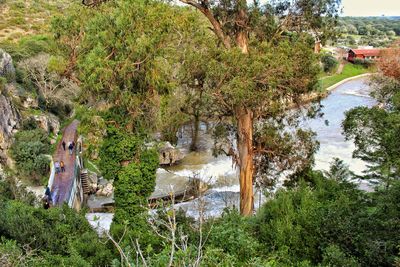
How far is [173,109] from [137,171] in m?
15.1

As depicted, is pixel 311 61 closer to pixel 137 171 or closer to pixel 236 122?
pixel 236 122

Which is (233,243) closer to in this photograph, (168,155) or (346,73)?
(168,155)

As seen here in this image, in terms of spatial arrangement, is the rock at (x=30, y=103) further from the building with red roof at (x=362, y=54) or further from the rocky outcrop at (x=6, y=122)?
the building with red roof at (x=362, y=54)

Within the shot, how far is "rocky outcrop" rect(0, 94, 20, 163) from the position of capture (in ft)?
76.6

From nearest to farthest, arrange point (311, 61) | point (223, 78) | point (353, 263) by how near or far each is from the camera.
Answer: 1. point (353, 263)
2. point (223, 78)
3. point (311, 61)

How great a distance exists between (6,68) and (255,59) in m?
25.4

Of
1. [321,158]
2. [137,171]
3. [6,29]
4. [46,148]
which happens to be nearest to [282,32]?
[137,171]

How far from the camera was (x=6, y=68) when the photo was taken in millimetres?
31828

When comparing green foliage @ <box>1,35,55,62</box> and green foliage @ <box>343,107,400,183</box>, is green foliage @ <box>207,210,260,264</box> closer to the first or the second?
green foliage @ <box>343,107,400,183</box>

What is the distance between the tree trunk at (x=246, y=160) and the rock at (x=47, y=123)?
19.4 metres

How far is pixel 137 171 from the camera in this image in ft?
50.2

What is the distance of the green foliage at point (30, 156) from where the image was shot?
22750 mm

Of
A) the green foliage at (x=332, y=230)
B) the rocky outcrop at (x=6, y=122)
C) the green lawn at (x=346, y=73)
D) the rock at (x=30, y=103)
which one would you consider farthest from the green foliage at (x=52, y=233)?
the green lawn at (x=346, y=73)

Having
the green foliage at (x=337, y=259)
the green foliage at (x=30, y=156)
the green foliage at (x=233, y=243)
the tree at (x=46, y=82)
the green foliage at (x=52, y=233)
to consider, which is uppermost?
the tree at (x=46, y=82)
